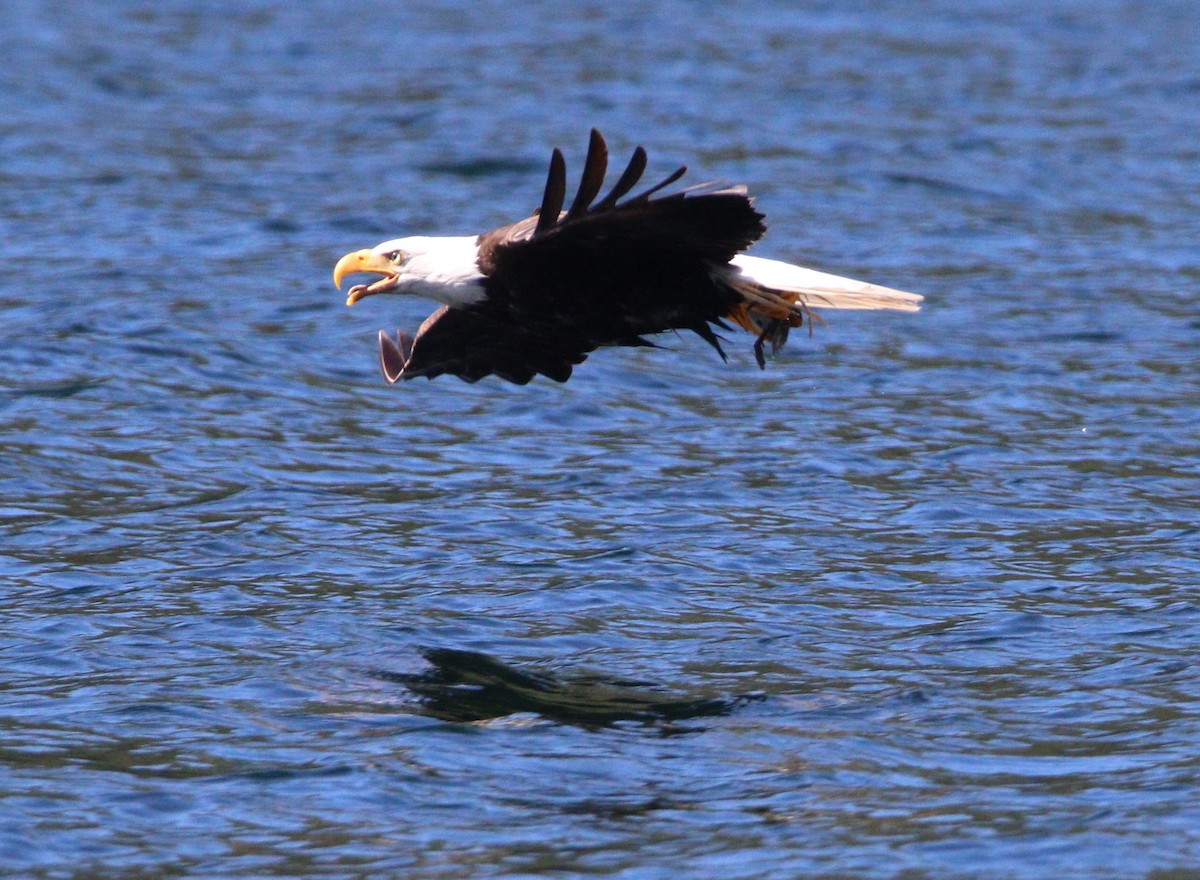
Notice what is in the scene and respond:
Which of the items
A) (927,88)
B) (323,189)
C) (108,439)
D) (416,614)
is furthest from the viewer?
(927,88)

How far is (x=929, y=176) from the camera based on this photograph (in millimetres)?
16406

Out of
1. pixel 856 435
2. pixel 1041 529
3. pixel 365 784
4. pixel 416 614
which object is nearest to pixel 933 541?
pixel 1041 529

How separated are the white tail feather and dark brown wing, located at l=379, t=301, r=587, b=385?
0.78m

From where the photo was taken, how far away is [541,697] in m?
7.18

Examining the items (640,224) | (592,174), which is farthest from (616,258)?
(592,174)

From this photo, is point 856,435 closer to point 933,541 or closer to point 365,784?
point 933,541

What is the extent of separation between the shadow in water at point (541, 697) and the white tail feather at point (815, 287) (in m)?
1.50

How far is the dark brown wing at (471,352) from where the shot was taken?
795 cm

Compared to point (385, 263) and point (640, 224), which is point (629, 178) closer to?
point (640, 224)

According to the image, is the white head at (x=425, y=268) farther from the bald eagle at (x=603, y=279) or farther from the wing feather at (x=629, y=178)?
the wing feather at (x=629, y=178)

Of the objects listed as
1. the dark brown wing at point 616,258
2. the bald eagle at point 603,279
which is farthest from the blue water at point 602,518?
the dark brown wing at point 616,258

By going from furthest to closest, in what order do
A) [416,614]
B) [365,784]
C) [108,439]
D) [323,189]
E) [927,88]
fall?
1. [927,88]
2. [323,189]
3. [108,439]
4. [416,614]
5. [365,784]

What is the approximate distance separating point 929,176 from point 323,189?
4.92m

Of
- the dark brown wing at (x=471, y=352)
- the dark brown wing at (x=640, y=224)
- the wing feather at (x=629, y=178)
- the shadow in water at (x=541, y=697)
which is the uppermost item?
the wing feather at (x=629, y=178)
